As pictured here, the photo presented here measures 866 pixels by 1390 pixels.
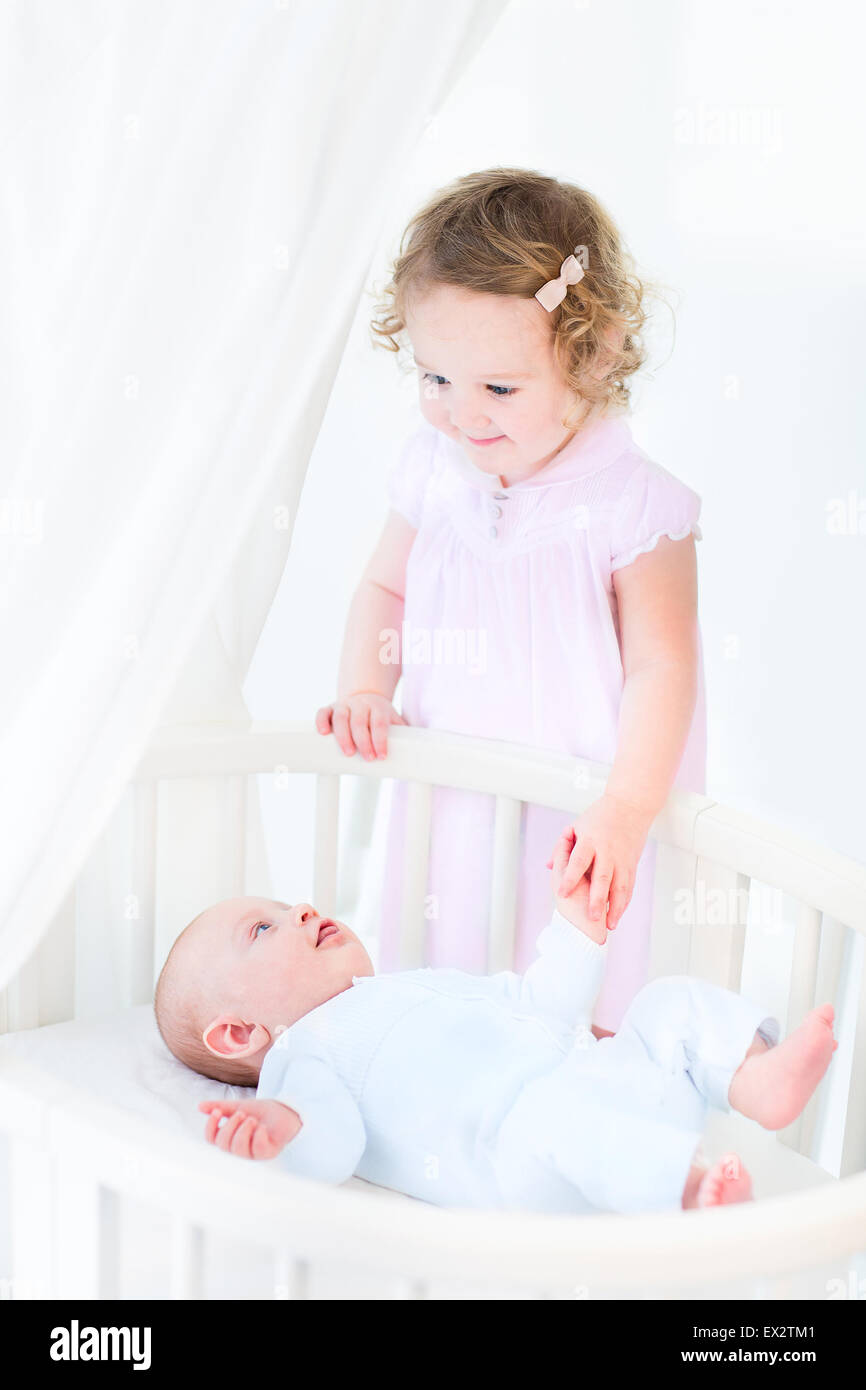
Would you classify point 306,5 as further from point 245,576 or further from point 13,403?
point 245,576

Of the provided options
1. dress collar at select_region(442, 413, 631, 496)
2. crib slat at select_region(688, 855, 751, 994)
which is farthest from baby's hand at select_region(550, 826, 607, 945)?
dress collar at select_region(442, 413, 631, 496)

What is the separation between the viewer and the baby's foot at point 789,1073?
0.95 meters

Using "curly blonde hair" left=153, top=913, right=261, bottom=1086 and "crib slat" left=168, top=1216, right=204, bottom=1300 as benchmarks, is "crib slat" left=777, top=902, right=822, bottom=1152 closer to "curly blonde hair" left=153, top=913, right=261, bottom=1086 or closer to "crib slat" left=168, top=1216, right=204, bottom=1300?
"curly blonde hair" left=153, top=913, right=261, bottom=1086

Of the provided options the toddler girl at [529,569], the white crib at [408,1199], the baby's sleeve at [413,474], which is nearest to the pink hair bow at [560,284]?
the toddler girl at [529,569]

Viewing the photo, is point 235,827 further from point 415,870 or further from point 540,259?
point 540,259

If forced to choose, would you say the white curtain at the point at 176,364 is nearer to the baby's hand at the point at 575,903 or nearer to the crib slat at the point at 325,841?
the baby's hand at the point at 575,903

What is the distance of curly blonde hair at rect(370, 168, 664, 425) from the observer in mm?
1167

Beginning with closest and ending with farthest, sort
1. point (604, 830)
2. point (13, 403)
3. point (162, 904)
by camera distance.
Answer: point (13, 403) → point (604, 830) → point (162, 904)

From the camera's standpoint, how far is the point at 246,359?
80 centimetres

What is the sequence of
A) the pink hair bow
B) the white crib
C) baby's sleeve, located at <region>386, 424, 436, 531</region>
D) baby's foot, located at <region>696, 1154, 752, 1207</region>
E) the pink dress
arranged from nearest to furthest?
1. the white crib
2. baby's foot, located at <region>696, 1154, 752, 1207</region>
3. the pink hair bow
4. the pink dress
5. baby's sleeve, located at <region>386, 424, 436, 531</region>

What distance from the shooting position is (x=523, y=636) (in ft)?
4.41

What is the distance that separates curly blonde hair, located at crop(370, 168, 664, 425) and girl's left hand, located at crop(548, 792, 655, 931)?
371mm

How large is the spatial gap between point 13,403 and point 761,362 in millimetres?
1270
